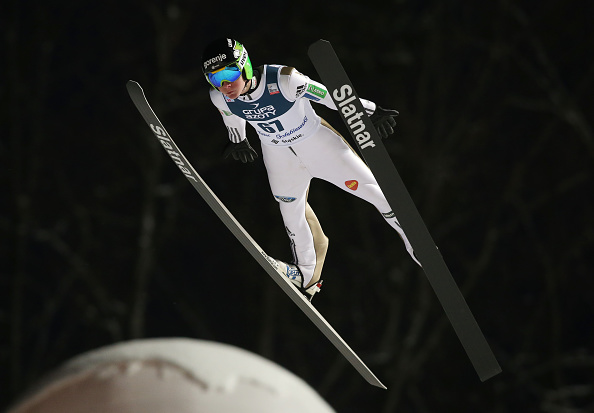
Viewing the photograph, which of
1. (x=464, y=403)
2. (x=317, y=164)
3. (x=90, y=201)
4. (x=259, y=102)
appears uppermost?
(x=259, y=102)

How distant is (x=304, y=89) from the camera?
91.3 inches

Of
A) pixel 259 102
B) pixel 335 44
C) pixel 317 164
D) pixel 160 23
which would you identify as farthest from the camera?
pixel 160 23

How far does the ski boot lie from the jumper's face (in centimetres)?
71

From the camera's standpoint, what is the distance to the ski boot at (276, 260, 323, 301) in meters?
2.72

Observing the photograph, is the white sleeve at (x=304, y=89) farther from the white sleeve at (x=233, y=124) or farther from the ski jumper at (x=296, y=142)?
the white sleeve at (x=233, y=124)

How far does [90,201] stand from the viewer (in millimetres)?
6188

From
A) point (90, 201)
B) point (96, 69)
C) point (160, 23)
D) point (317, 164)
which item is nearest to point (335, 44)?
point (160, 23)

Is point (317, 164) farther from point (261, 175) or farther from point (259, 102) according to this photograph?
point (261, 175)

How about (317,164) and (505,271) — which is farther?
(505,271)

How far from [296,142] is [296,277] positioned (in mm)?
550

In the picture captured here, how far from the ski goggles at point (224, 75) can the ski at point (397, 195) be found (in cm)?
21

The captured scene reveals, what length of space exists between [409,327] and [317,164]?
402cm

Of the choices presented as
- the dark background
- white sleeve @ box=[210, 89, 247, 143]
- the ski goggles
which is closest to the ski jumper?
white sleeve @ box=[210, 89, 247, 143]

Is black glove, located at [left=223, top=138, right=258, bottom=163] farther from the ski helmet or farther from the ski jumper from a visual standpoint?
the ski helmet
